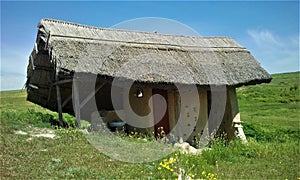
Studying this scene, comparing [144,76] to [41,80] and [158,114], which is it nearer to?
[158,114]

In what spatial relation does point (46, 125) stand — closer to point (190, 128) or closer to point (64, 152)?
point (64, 152)

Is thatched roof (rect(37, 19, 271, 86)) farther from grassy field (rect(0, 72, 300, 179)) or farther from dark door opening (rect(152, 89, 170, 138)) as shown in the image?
grassy field (rect(0, 72, 300, 179))

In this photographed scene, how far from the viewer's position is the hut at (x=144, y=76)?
10008 millimetres

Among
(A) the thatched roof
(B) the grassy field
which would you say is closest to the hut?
(A) the thatched roof

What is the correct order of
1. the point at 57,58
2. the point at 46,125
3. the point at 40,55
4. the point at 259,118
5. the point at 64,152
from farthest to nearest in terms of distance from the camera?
the point at 259,118, the point at 40,55, the point at 46,125, the point at 57,58, the point at 64,152

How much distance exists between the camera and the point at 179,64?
11570 millimetres

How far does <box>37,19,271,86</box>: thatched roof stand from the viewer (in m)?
9.87

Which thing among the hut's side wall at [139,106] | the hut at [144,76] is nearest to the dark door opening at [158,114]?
the hut at [144,76]

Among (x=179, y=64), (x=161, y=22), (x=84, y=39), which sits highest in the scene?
(x=161, y=22)

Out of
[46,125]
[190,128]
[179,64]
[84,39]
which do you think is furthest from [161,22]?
[46,125]

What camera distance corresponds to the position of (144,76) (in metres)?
10.3

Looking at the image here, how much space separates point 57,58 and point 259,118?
1617 cm

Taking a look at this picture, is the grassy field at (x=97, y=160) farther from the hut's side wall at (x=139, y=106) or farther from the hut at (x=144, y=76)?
the hut's side wall at (x=139, y=106)

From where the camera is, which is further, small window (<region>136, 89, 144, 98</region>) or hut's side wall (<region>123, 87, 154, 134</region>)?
small window (<region>136, 89, 144, 98</region>)
